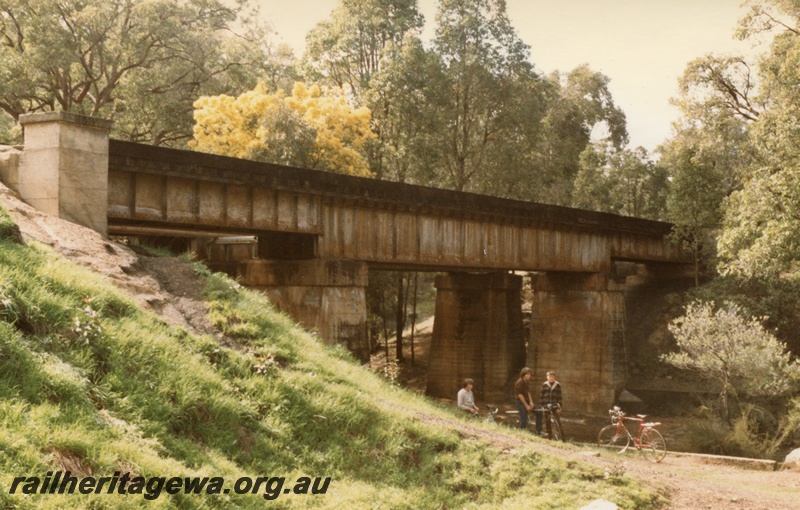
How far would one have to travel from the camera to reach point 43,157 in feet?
47.4

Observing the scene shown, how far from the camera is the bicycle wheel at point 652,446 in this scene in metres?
19.2

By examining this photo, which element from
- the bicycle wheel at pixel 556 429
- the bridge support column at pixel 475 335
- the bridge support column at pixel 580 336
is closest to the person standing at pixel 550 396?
the bicycle wheel at pixel 556 429

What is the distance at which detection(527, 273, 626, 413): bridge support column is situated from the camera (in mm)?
34250

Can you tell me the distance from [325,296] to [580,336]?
642 inches

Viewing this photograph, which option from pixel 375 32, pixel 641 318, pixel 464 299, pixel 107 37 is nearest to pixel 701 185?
pixel 641 318

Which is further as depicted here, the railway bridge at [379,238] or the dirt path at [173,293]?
the railway bridge at [379,238]

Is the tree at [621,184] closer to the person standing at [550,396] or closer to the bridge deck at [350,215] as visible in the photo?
the bridge deck at [350,215]

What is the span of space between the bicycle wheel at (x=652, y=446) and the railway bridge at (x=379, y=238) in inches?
299

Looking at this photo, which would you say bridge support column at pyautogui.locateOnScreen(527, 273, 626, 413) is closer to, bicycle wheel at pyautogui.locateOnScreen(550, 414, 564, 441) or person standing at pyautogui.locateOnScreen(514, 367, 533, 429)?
bicycle wheel at pyautogui.locateOnScreen(550, 414, 564, 441)

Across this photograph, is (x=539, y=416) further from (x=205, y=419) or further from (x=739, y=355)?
(x=205, y=419)

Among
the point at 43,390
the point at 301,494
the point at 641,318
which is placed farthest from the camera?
the point at 641,318

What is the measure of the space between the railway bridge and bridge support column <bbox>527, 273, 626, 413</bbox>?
0.17ft

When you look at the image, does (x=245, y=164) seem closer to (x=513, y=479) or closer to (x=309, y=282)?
(x=309, y=282)

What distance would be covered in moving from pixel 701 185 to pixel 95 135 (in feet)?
100
